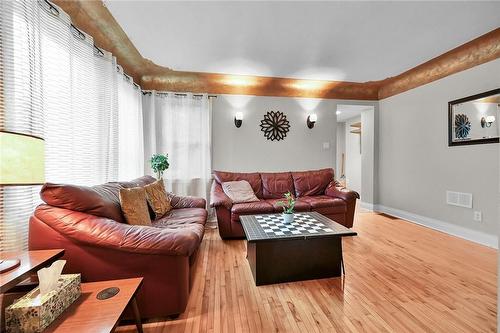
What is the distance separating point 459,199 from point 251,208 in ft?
10.1

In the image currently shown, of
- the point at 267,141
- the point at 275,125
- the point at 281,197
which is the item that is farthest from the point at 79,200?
the point at 275,125

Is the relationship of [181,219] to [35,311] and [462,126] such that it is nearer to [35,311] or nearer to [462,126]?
[35,311]

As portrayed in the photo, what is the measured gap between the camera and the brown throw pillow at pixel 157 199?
2.63 m

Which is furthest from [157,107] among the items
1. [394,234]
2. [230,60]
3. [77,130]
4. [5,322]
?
[394,234]

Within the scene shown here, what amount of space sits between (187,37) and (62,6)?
3.86 ft

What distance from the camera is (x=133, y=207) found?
205 cm

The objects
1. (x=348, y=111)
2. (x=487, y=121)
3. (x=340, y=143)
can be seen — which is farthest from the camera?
(x=340, y=143)

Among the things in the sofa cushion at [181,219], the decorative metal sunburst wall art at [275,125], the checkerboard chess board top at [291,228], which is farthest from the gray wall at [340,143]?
the sofa cushion at [181,219]

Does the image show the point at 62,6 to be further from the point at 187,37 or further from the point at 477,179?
the point at 477,179

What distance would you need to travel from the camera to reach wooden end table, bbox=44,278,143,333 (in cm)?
104

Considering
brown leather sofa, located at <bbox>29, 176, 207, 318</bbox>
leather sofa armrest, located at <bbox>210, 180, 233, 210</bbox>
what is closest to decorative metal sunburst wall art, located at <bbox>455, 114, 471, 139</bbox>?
leather sofa armrest, located at <bbox>210, 180, 233, 210</bbox>

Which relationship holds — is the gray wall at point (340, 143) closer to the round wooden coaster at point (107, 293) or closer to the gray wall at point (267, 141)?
the gray wall at point (267, 141)

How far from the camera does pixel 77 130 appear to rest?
216 cm

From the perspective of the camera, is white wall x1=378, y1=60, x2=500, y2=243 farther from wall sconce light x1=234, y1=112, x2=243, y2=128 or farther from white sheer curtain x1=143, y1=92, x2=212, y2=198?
white sheer curtain x1=143, y1=92, x2=212, y2=198
